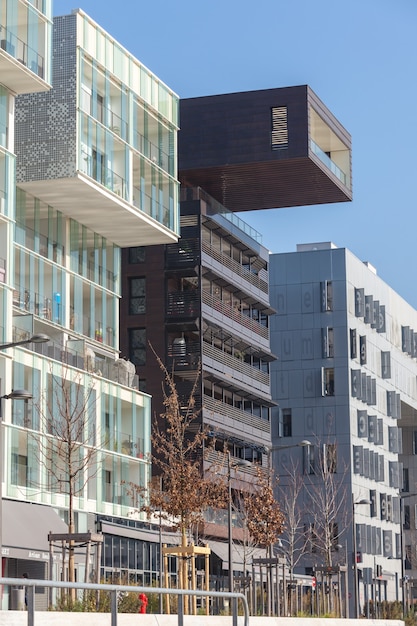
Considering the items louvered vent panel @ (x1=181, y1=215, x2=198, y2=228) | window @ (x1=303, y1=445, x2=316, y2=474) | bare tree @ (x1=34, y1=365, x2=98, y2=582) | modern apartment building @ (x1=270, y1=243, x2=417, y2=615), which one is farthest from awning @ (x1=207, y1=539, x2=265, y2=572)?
window @ (x1=303, y1=445, x2=316, y2=474)

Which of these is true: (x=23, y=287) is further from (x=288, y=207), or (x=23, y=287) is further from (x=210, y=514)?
(x=288, y=207)

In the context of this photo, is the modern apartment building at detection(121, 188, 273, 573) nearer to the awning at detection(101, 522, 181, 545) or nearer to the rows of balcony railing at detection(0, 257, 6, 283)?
the awning at detection(101, 522, 181, 545)

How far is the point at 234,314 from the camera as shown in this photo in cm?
8625

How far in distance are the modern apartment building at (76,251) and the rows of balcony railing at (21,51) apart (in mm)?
70

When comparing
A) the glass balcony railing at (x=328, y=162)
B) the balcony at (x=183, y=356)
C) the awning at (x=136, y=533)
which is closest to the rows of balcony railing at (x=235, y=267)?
the balcony at (x=183, y=356)

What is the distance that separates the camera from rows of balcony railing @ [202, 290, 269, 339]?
268ft

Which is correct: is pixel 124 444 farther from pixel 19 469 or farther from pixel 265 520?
pixel 19 469

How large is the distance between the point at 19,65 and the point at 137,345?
1201 inches

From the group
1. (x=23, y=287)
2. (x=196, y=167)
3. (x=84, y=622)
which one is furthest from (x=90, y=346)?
(x=84, y=622)

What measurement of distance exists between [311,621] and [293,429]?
230ft

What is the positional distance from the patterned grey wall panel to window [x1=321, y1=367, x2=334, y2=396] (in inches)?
1953

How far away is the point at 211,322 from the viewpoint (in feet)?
266

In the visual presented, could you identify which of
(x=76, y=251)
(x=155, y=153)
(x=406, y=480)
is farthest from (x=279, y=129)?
(x=406, y=480)

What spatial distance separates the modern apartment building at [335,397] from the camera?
337 feet
